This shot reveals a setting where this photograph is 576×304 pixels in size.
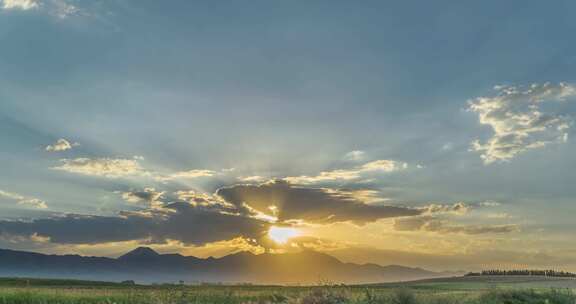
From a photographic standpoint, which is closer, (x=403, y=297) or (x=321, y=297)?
(x=321, y=297)

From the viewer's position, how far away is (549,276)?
4653 inches

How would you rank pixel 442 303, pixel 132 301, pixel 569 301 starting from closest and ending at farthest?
pixel 442 303, pixel 132 301, pixel 569 301

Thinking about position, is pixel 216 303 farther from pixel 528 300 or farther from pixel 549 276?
pixel 549 276

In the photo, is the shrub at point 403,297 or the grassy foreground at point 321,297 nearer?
the grassy foreground at point 321,297

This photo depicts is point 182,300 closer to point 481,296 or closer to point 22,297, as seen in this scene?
point 22,297

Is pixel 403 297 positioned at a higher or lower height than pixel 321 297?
lower

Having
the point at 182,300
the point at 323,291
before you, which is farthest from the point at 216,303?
the point at 323,291

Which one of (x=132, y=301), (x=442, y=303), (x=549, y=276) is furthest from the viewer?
(x=549, y=276)

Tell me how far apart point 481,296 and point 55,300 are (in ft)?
91.4

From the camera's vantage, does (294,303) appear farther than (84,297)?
No

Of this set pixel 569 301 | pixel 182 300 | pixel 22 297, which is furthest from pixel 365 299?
pixel 22 297

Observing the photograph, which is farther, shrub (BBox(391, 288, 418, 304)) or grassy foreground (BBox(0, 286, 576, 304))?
shrub (BBox(391, 288, 418, 304))

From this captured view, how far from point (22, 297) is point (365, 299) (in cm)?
2108

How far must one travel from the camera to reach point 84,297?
37.6 metres
